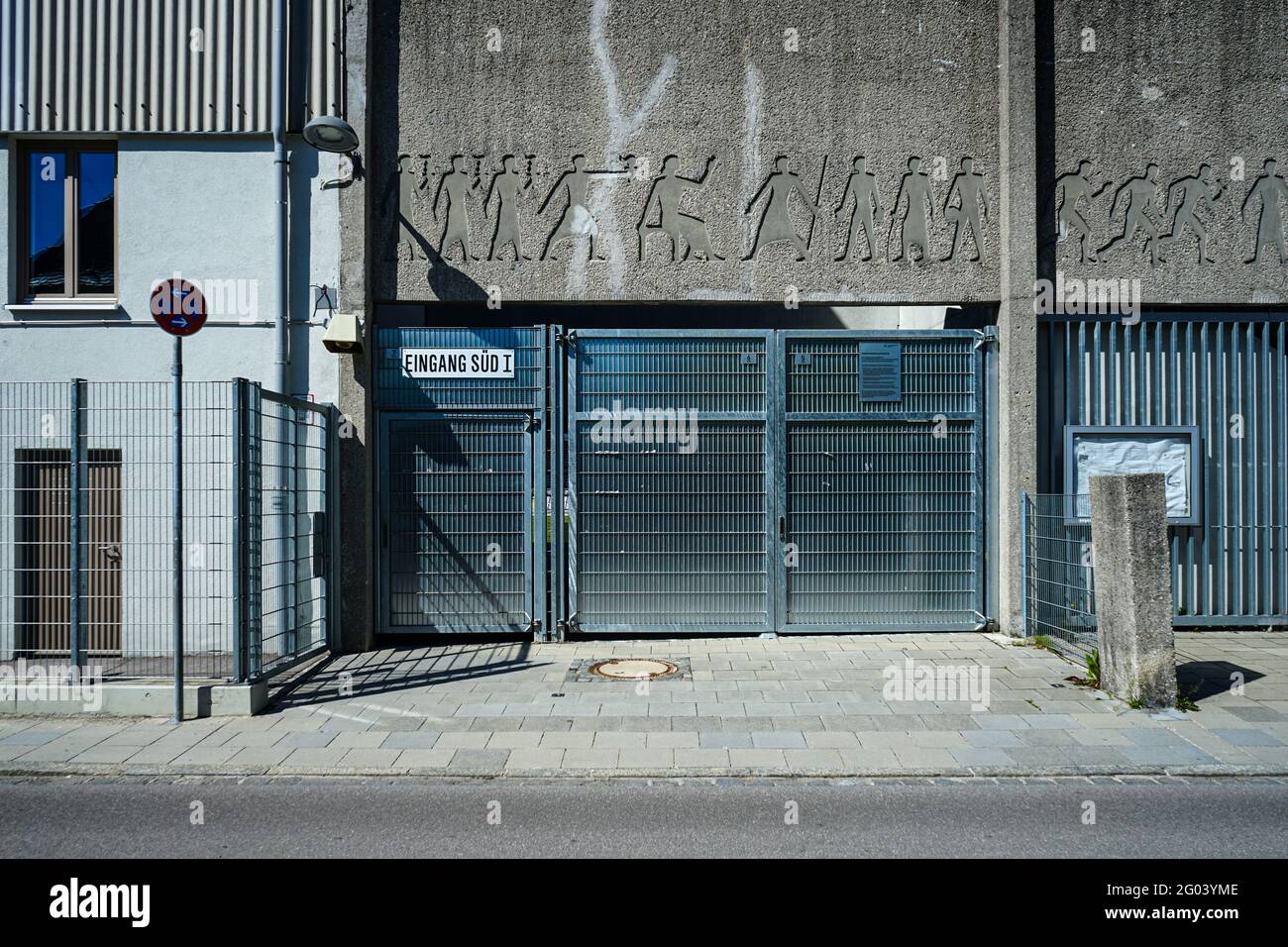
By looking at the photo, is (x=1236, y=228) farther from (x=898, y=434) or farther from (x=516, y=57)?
(x=516, y=57)

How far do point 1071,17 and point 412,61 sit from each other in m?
7.44

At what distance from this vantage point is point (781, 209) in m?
10.1

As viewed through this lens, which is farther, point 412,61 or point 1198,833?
point 412,61

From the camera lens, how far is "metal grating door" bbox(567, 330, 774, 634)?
1018 centimetres

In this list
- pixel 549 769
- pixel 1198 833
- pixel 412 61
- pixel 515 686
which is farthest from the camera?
pixel 412 61

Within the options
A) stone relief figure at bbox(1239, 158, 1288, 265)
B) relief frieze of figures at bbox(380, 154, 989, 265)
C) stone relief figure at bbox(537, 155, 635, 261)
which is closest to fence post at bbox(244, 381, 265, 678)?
relief frieze of figures at bbox(380, 154, 989, 265)

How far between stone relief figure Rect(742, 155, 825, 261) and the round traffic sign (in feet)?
18.3

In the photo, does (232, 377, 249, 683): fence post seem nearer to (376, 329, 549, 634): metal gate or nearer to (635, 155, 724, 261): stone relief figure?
(376, 329, 549, 634): metal gate

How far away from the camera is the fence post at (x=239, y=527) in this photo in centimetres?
744

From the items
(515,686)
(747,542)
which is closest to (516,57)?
(747,542)

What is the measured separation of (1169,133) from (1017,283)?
2.54 meters

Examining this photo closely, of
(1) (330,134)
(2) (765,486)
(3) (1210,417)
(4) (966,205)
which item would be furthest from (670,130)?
(3) (1210,417)

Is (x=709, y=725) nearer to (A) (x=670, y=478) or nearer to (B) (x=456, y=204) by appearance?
(A) (x=670, y=478)

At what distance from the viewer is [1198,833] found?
497 centimetres
